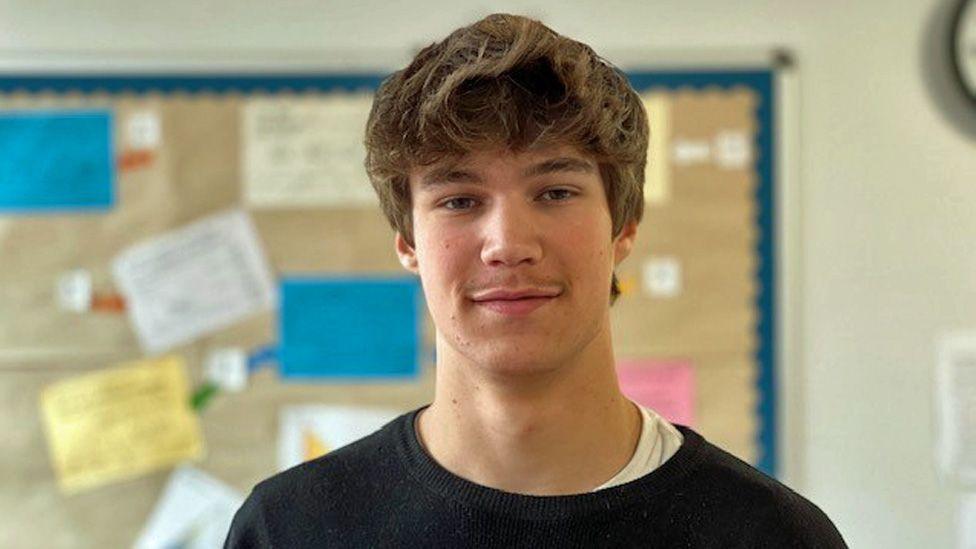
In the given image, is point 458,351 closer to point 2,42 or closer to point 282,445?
point 282,445

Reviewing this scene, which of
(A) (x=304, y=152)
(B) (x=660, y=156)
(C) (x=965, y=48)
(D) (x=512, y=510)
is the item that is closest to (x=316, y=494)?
(D) (x=512, y=510)

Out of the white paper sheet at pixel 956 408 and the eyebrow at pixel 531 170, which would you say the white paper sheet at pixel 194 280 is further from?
the white paper sheet at pixel 956 408

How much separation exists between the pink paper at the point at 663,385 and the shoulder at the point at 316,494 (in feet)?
2.69

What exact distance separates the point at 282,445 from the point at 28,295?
53cm

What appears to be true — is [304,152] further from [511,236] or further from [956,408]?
[956,408]

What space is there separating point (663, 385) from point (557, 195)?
94 centimetres

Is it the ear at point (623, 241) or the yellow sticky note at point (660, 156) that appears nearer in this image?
the ear at point (623, 241)

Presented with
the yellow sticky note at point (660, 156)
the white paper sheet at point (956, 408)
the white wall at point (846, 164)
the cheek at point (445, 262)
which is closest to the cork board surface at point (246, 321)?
the yellow sticky note at point (660, 156)

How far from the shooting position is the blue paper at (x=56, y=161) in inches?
65.4

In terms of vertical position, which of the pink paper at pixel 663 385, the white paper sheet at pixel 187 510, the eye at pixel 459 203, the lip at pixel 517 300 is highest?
the eye at pixel 459 203

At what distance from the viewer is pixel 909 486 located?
167 cm

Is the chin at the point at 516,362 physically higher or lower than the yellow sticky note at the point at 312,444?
higher

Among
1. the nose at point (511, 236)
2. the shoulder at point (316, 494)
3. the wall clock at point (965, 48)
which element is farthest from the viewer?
the wall clock at point (965, 48)

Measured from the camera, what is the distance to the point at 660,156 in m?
1.68
